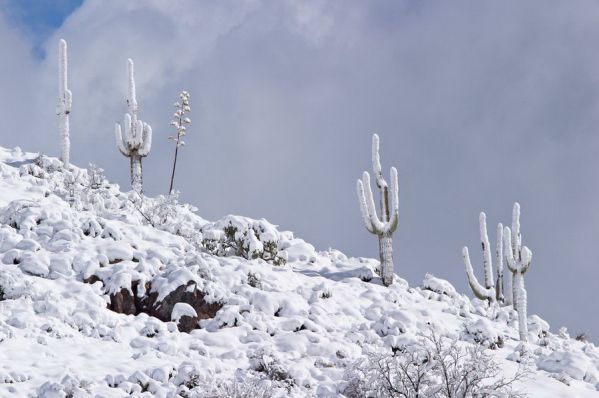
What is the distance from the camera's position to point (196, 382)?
10.9m

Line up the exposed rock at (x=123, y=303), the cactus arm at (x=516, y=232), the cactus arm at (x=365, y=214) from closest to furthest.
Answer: the exposed rock at (x=123, y=303) < the cactus arm at (x=516, y=232) < the cactus arm at (x=365, y=214)

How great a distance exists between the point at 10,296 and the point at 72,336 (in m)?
1.78

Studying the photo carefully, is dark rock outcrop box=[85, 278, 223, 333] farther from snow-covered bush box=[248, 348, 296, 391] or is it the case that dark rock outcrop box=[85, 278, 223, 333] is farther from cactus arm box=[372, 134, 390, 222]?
cactus arm box=[372, 134, 390, 222]

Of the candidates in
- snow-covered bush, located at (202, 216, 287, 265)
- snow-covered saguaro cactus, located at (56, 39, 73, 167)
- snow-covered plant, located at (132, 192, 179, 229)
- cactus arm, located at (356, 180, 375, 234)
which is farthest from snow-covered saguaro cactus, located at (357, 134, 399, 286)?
snow-covered saguaro cactus, located at (56, 39, 73, 167)

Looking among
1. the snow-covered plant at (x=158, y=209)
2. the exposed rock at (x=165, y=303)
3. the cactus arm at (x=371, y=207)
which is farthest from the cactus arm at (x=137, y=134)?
the exposed rock at (x=165, y=303)

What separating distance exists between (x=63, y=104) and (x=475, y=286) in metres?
16.1

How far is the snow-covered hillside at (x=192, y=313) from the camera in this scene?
36.9 feet

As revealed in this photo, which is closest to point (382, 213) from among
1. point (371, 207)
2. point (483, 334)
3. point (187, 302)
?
point (371, 207)

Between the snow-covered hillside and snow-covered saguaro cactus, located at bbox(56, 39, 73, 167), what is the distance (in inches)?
180

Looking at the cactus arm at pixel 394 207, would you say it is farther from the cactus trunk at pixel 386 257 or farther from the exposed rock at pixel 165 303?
the exposed rock at pixel 165 303

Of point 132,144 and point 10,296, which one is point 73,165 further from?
point 10,296

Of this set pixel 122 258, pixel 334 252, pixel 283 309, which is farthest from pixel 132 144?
pixel 283 309

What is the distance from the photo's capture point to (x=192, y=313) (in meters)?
13.8

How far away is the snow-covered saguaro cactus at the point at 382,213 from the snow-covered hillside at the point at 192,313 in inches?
22.9
